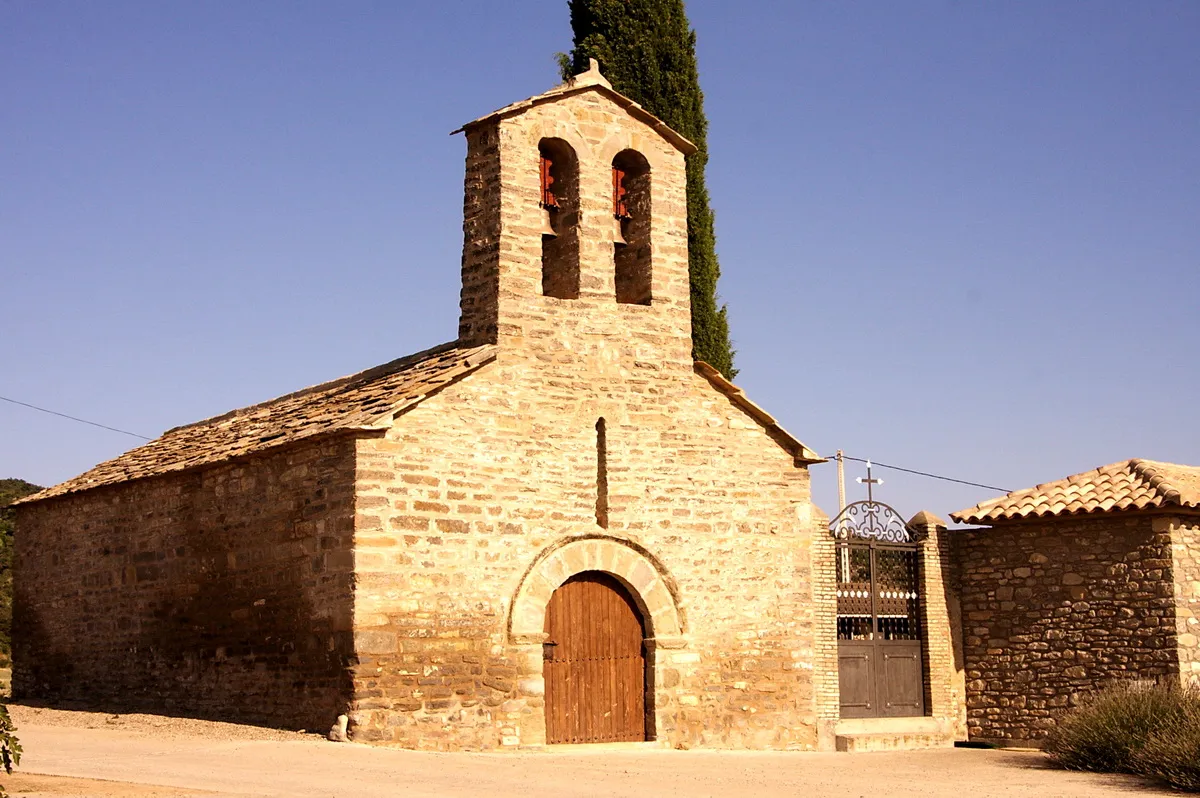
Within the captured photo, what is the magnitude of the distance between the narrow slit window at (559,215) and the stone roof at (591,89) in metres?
0.44

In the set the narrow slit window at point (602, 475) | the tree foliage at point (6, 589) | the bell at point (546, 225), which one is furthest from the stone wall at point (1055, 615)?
the tree foliage at point (6, 589)

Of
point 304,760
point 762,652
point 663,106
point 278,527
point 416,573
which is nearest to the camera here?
point 304,760

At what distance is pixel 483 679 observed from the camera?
12844 mm

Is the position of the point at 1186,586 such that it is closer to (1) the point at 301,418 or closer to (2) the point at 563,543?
(2) the point at 563,543

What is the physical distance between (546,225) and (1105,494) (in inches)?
272

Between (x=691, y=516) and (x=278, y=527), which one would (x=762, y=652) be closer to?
(x=691, y=516)

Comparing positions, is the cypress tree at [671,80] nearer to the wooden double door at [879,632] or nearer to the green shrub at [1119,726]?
the wooden double door at [879,632]

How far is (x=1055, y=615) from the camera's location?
15.7 meters

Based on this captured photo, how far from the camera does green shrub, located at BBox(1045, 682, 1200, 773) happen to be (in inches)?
491

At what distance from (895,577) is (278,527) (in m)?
7.27

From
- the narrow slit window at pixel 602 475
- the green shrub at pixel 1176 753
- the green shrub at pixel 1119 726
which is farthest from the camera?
the narrow slit window at pixel 602 475

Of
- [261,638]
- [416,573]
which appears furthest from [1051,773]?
[261,638]

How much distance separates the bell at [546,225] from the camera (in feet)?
47.1

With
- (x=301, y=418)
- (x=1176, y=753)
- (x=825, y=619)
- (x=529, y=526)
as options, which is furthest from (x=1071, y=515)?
(x=301, y=418)
